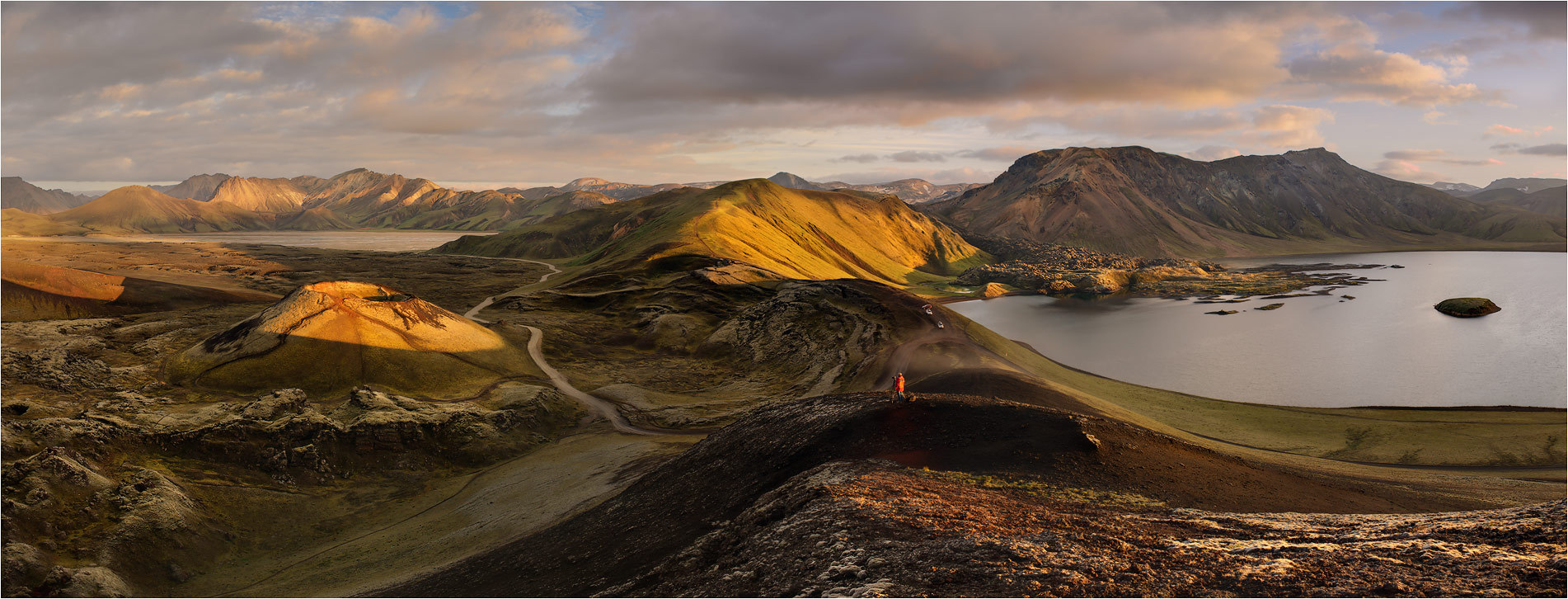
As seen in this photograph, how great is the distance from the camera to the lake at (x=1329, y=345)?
7662cm

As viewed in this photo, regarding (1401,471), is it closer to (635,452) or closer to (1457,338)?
(635,452)

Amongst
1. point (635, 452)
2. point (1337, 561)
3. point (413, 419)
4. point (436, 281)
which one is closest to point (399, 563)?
point (635, 452)

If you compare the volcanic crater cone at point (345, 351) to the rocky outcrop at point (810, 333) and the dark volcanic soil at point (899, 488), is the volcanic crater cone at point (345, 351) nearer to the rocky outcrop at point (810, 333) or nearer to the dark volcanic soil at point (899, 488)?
the rocky outcrop at point (810, 333)

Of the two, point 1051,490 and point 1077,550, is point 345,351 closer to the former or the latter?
point 1051,490

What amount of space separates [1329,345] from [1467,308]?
53846 mm

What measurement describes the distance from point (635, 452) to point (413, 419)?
19.9 metres

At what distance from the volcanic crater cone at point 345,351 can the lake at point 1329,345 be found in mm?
81595

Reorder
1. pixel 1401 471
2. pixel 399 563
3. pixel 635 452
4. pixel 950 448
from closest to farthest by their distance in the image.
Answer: pixel 950 448 → pixel 399 563 → pixel 1401 471 → pixel 635 452

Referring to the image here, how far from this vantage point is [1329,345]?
104 m

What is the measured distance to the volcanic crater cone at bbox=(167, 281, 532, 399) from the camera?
61406 millimetres

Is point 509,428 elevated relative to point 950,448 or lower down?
lower down

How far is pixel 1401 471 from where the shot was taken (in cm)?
4019

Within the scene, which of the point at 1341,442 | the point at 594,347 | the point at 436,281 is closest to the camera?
the point at 1341,442

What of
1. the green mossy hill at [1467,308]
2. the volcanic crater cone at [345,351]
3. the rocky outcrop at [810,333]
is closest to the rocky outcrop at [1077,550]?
the rocky outcrop at [810,333]
